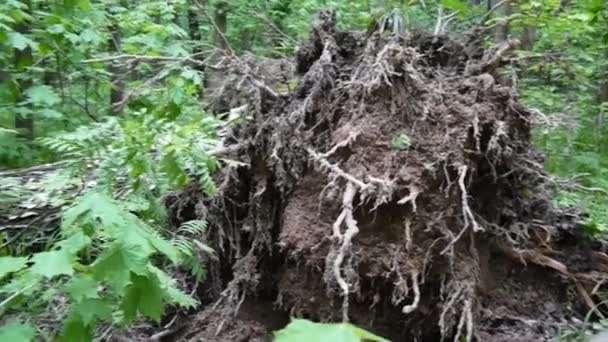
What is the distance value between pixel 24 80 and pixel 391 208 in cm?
367

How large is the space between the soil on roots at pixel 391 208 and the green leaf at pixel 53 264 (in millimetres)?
1315

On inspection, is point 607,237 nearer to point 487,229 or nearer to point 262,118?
point 487,229

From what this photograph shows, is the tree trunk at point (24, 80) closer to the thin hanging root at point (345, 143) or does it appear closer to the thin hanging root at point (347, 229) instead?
the thin hanging root at point (345, 143)

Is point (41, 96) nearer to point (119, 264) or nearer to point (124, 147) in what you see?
point (124, 147)

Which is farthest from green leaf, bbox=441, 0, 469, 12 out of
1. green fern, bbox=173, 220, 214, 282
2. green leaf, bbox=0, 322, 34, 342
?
green leaf, bbox=0, 322, 34, 342

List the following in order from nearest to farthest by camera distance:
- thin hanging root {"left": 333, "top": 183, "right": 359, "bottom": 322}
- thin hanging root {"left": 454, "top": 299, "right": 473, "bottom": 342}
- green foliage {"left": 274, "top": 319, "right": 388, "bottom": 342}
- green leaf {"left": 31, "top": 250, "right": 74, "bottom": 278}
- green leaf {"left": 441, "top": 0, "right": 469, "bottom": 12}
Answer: green foliage {"left": 274, "top": 319, "right": 388, "bottom": 342}
green leaf {"left": 31, "top": 250, "right": 74, "bottom": 278}
thin hanging root {"left": 333, "top": 183, "right": 359, "bottom": 322}
thin hanging root {"left": 454, "top": 299, "right": 473, "bottom": 342}
green leaf {"left": 441, "top": 0, "right": 469, "bottom": 12}

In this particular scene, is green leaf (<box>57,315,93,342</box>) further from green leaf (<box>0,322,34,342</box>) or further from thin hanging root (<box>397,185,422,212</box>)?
thin hanging root (<box>397,185,422,212</box>)

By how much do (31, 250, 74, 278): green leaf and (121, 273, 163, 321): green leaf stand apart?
280mm

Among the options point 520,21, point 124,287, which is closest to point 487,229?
point 124,287

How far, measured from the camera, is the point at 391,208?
11.2 feet

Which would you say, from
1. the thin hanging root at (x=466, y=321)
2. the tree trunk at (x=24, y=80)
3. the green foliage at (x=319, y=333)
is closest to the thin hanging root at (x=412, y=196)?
the thin hanging root at (x=466, y=321)

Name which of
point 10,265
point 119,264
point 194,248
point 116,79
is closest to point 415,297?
point 194,248

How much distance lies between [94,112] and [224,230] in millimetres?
3914

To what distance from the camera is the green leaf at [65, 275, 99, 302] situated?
8.12 ft
